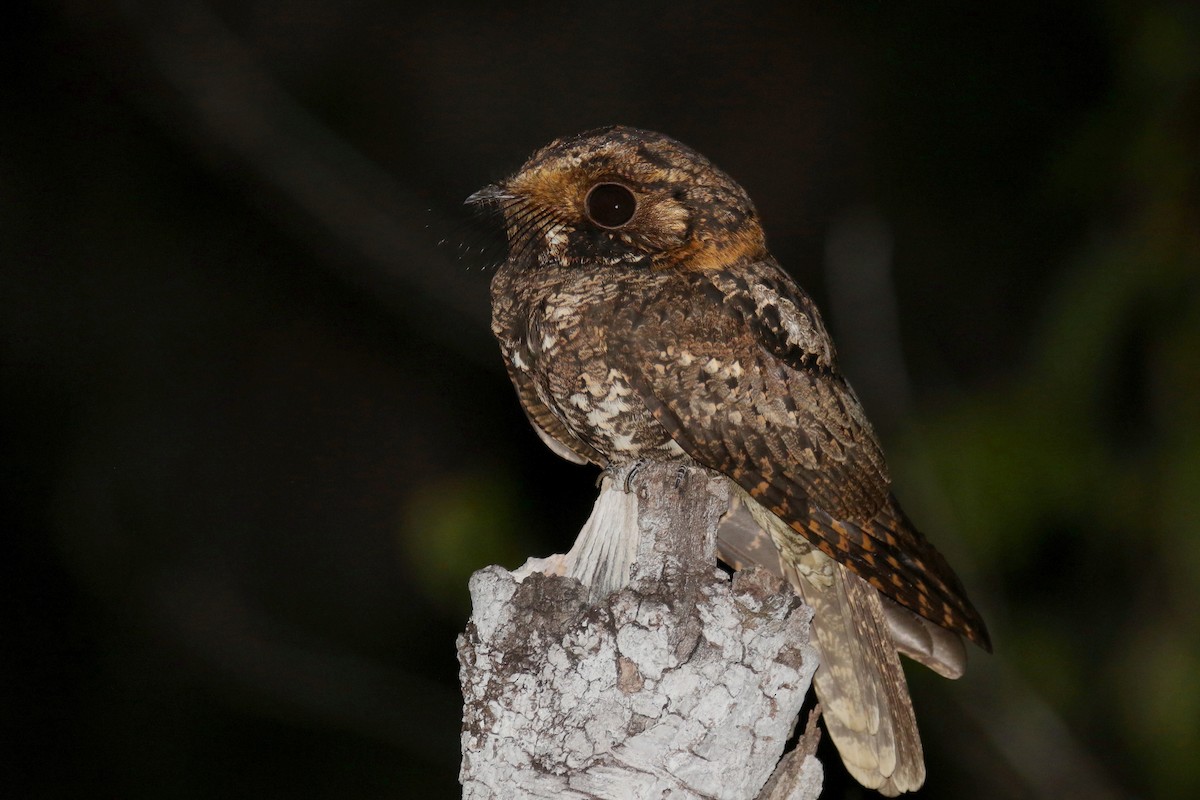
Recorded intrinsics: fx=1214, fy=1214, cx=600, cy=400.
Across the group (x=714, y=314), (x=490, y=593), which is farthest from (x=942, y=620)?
(x=490, y=593)

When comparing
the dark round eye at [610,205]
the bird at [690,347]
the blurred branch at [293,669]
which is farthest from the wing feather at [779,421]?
the blurred branch at [293,669]

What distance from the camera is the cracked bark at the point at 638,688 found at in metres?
1.52

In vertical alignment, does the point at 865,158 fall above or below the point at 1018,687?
above

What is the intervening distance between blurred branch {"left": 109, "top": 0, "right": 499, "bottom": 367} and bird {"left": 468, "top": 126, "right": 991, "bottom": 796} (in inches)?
67.3

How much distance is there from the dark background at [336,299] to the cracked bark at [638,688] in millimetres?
2306

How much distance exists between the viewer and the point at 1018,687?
3.72 meters

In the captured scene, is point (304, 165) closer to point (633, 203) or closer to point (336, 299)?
point (336, 299)

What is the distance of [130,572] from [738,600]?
11.3 ft

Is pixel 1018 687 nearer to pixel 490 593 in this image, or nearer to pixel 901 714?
pixel 901 714

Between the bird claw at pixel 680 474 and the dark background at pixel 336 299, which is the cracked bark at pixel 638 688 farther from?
the dark background at pixel 336 299

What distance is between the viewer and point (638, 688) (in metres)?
1.55

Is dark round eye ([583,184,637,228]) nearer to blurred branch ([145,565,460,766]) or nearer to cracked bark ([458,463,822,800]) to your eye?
cracked bark ([458,463,822,800])

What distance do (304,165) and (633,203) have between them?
7.54 ft

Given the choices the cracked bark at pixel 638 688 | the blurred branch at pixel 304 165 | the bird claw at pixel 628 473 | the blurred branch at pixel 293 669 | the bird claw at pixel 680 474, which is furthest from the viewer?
the blurred branch at pixel 293 669
